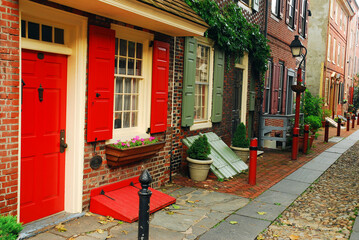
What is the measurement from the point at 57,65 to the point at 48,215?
2036 millimetres

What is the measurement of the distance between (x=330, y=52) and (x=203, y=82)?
20.7 m

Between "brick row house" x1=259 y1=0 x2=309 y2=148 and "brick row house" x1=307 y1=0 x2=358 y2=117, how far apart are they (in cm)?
756

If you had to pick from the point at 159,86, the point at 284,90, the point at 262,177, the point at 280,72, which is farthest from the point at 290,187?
the point at 284,90

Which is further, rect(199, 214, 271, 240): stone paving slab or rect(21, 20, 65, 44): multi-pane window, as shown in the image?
rect(199, 214, 271, 240): stone paving slab

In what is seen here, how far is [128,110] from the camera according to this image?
643cm

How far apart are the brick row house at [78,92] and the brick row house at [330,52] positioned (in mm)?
20020

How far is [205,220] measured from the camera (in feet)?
18.0

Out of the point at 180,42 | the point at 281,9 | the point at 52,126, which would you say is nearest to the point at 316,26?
the point at 281,9

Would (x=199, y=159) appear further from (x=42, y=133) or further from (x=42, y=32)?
(x=42, y=32)

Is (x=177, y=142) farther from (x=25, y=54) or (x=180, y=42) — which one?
(x=25, y=54)

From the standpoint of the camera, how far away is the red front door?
471cm

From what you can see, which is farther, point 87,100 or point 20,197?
point 87,100

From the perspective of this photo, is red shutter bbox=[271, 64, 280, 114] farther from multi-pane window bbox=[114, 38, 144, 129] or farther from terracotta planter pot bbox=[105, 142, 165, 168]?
terracotta planter pot bbox=[105, 142, 165, 168]

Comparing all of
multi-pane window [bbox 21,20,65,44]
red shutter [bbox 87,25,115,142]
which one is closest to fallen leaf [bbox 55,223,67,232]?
red shutter [bbox 87,25,115,142]
